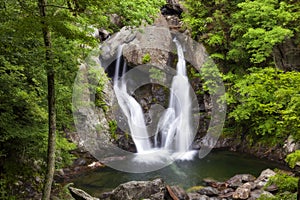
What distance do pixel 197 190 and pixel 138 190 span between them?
247cm

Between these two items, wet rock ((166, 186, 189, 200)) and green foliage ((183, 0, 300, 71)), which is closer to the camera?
wet rock ((166, 186, 189, 200))

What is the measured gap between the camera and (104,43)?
17891 mm

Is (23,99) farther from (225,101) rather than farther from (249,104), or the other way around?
(225,101)

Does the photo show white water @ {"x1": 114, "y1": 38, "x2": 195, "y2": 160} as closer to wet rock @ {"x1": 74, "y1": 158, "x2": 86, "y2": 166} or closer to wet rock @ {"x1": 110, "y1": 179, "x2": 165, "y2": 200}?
wet rock @ {"x1": 74, "y1": 158, "x2": 86, "y2": 166}

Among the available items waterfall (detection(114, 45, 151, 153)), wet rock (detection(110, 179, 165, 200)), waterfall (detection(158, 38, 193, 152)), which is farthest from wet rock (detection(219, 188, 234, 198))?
waterfall (detection(114, 45, 151, 153))

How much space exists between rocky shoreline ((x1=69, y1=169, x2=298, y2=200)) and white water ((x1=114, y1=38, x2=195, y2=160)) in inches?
167

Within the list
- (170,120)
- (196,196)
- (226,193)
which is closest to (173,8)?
(170,120)

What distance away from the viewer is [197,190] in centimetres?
1110

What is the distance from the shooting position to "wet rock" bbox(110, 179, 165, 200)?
958 centimetres

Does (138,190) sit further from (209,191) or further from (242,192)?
(242,192)

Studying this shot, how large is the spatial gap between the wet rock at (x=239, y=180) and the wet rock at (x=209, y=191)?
0.80 metres

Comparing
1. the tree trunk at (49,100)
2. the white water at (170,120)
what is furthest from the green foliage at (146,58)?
the tree trunk at (49,100)

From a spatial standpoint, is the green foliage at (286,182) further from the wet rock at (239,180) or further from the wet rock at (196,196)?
the wet rock at (239,180)

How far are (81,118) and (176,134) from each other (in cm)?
582
